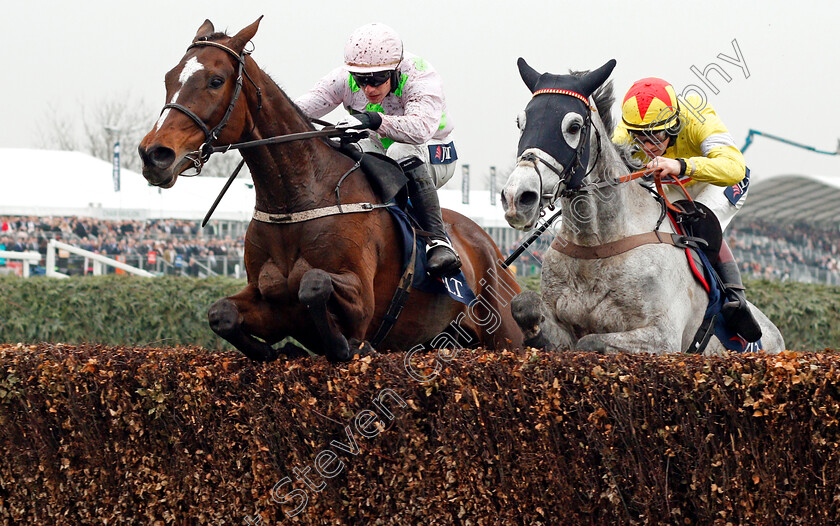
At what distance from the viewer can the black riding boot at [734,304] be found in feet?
15.6

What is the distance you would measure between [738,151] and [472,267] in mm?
1672

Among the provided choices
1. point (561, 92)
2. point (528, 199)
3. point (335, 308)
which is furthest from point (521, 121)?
point (335, 308)

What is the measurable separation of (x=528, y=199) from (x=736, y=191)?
1.82 meters

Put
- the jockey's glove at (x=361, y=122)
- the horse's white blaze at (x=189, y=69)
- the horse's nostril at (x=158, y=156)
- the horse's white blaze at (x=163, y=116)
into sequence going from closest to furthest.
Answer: the horse's nostril at (x=158, y=156) < the horse's white blaze at (x=163, y=116) < the horse's white blaze at (x=189, y=69) < the jockey's glove at (x=361, y=122)

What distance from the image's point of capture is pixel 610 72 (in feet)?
Result: 14.6

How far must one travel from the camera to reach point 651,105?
4812 mm

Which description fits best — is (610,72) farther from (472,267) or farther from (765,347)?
(765,347)

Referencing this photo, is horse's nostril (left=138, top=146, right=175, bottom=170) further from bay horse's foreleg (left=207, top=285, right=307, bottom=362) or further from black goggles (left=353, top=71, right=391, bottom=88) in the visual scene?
black goggles (left=353, top=71, right=391, bottom=88)

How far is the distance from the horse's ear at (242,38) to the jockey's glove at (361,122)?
2.07 feet

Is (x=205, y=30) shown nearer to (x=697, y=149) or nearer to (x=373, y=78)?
(x=373, y=78)

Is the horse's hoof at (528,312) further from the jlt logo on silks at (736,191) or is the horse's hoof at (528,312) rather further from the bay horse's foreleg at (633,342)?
the jlt logo on silks at (736,191)

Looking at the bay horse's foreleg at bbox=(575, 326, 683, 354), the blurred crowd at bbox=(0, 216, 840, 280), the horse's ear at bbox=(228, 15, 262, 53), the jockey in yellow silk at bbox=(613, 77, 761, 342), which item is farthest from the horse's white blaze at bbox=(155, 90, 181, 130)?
the blurred crowd at bbox=(0, 216, 840, 280)

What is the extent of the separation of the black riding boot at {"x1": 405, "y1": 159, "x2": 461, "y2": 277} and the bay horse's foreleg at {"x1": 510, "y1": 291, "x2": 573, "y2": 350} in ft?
1.62

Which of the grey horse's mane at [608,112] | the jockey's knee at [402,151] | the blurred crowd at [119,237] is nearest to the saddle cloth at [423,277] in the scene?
the jockey's knee at [402,151]
